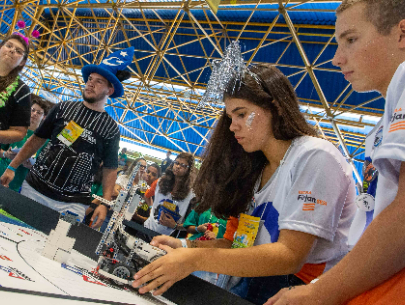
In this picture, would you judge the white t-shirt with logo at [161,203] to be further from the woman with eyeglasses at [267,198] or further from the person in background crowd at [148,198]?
the woman with eyeglasses at [267,198]

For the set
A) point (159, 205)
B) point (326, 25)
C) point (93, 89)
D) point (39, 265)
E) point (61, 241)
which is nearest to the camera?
point (39, 265)

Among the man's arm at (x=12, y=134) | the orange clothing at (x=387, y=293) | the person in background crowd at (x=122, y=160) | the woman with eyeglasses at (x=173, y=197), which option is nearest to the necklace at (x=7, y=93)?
the man's arm at (x=12, y=134)

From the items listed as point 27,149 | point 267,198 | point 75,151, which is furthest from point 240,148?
point 27,149

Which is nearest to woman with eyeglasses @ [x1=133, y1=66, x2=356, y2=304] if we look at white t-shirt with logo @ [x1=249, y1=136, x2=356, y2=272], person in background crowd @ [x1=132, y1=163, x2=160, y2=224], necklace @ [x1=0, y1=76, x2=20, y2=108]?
white t-shirt with logo @ [x1=249, y1=136, x2=356, y2=272]

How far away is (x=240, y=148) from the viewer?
4.58 ft

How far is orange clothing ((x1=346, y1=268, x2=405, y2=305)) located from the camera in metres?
0.51

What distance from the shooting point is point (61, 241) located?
1.10m

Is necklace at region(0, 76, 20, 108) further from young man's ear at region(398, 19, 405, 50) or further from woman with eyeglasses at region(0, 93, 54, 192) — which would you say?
young man's ear at region(398, 19, 405, 50)

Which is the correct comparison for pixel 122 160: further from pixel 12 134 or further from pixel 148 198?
pixel 12 134

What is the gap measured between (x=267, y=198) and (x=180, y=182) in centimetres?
192

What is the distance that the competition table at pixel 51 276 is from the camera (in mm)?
635

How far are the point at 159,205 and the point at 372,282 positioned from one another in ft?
8.23

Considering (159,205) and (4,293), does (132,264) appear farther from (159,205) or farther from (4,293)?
(159,205)

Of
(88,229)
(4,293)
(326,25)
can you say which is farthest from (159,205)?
(326,25)
